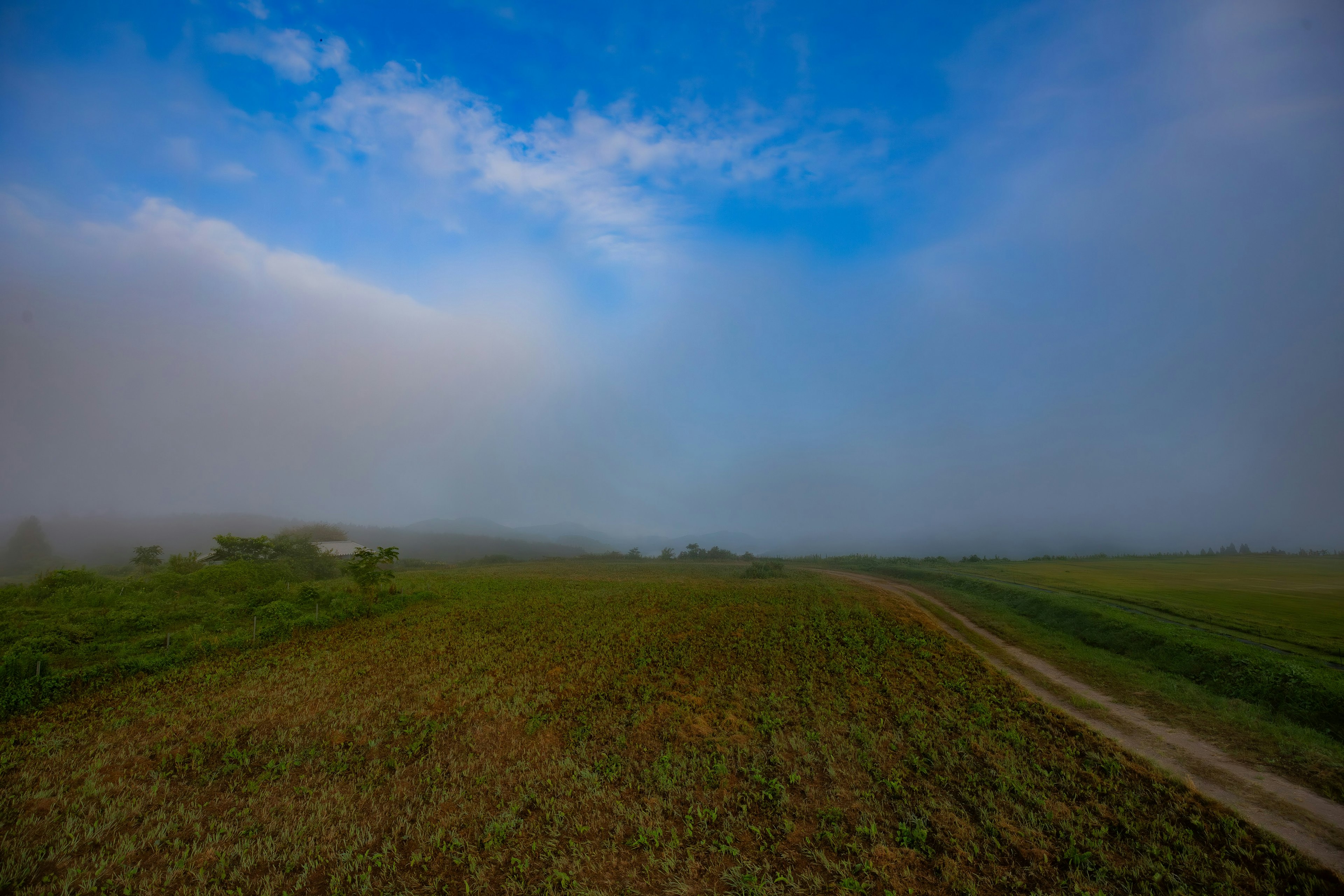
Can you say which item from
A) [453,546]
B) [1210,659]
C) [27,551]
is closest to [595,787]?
[1210,659]

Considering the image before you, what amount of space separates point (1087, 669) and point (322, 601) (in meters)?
36.9

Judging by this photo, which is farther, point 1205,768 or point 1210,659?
point 1210,659

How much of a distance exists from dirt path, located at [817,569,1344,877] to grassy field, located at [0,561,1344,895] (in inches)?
29.0

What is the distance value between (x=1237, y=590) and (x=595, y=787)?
124 feet

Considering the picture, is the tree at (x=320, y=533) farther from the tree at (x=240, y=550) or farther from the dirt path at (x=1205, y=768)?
the dirt path at (x=1205, y=768)

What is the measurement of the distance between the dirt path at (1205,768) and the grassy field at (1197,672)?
615mm

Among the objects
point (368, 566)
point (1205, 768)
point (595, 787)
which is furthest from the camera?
point (368, 566)

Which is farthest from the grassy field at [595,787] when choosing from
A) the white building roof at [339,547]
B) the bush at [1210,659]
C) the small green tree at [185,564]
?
the white building roof at [339,547]

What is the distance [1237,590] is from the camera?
25.4 metres

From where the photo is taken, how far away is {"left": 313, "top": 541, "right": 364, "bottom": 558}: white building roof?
176 feet

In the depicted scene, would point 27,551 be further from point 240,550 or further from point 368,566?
point 368,566

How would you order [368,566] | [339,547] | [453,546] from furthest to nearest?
[453,546] → [339,547] → [368,566]

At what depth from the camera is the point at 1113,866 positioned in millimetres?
7535

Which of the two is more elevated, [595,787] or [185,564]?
[185,564]
